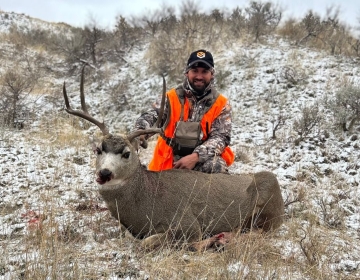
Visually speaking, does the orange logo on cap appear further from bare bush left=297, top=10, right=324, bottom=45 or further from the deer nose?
bare bush left=297, top=10, right=324, bottom=45

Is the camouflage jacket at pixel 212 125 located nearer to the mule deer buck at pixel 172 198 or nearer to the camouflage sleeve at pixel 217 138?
the camouflage sleeve at pixel 217 138

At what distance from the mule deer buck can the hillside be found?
0.73 feet

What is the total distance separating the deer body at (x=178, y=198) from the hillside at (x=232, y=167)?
0.26 meters

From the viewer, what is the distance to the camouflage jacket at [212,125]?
468cm

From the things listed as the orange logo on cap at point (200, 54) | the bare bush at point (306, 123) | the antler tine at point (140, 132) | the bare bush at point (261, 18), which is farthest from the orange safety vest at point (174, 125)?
the bare bush at point (261, 18)

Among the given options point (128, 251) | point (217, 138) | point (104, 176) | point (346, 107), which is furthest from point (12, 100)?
point (346, 107)

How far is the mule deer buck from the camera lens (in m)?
3.67

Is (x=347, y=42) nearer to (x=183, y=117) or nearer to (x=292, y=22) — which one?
(x=292, y=22)

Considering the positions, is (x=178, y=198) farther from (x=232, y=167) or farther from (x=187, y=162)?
(x=232, y=167)

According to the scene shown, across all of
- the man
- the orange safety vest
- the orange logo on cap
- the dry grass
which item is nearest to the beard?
the man

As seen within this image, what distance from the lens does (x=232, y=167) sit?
677cm

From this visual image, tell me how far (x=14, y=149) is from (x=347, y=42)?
32.3 ft

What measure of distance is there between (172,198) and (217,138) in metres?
1.32

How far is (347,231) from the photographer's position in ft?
14.9
